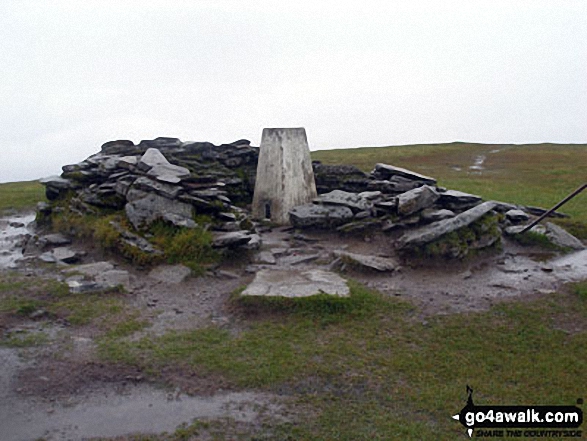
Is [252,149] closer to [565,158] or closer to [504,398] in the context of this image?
[504,398]

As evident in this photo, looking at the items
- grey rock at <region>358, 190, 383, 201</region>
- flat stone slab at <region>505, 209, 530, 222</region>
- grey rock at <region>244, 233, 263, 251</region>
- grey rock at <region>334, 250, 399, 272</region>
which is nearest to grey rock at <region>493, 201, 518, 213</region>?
flat stone slab at <region>505, 209, 530, 222</region>

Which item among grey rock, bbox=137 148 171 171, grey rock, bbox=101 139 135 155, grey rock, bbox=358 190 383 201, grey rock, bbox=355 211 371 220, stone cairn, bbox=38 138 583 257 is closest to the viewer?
stone cairn, bbox=38 138 583 257

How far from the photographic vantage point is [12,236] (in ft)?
51.4

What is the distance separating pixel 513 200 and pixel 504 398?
1429 centimetres

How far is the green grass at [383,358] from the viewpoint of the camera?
251 inches

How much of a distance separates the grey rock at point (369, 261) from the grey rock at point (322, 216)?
2237 millimetres

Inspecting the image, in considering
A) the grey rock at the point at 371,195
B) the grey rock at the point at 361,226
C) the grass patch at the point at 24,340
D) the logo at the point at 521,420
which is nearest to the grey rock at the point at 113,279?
the grass patch at the point at 24,340

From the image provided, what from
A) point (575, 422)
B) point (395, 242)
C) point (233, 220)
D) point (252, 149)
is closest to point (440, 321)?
point (575, 422)

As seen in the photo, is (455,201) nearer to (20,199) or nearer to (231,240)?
(231,240)

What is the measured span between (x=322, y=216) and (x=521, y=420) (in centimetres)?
841

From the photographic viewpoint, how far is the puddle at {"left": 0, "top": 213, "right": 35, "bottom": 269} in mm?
13070

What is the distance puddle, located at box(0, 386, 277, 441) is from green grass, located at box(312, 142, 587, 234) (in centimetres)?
1102

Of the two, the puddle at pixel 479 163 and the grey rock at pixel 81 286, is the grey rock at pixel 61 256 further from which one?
the puddle at pixel 479 163

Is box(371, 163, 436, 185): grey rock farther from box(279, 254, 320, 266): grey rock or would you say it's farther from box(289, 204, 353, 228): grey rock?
box(279, 254, 320, 266): grey rock
